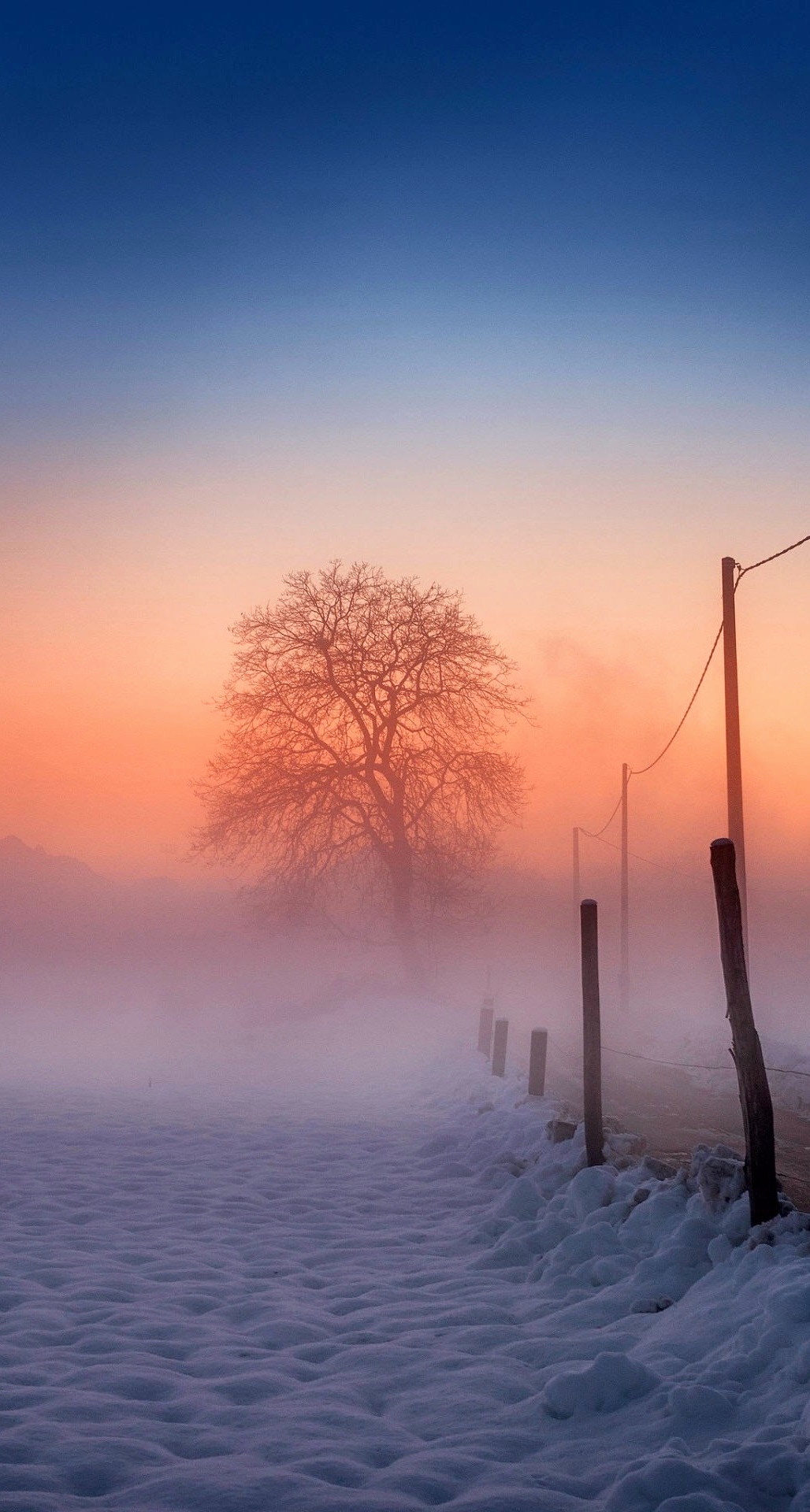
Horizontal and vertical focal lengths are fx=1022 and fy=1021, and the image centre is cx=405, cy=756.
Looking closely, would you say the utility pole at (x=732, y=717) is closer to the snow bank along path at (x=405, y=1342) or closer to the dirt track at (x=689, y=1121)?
the dirt track at (x=689, y=1121)

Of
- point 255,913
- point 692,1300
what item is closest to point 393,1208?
point 692,1300

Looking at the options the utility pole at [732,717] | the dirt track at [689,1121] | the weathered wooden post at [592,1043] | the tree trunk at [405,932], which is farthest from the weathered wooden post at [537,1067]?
the tree trunk at [405,932]

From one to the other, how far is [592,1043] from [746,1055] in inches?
96.8

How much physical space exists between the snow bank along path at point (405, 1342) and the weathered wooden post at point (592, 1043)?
10.4 inches

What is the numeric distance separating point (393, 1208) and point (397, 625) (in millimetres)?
19138

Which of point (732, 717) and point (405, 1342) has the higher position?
point (732, 717)

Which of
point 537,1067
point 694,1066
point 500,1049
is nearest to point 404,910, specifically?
point 500,1049

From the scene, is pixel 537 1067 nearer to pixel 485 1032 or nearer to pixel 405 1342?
pixel 485 1032

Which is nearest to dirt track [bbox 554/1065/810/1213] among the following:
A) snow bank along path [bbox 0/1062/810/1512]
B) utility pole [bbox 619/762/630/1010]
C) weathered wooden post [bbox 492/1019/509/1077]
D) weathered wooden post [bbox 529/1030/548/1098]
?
weathered wooden post [bbox 529/1030/548/1098]

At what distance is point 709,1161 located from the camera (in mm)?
6191

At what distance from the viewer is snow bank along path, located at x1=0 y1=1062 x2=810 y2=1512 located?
3.57 m

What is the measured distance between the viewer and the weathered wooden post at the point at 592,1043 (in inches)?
308

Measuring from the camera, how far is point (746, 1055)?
6.11 m

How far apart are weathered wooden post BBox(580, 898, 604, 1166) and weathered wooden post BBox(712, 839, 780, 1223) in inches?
65.1
